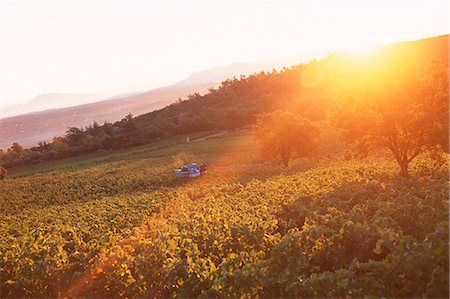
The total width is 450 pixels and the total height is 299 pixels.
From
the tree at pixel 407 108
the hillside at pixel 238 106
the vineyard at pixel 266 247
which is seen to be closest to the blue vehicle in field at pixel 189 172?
the vineyard at pixel 266 247

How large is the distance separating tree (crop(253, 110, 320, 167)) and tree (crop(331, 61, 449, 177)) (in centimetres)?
2423

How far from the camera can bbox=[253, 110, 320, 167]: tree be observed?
58.2 metres

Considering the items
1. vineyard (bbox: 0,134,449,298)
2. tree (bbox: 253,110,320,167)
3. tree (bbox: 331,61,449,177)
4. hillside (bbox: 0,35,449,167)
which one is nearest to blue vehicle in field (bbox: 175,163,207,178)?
tree (bbox: 253,110,320,167)

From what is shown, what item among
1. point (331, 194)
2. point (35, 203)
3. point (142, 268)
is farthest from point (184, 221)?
point (35, 203)

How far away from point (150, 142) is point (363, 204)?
3592 inches

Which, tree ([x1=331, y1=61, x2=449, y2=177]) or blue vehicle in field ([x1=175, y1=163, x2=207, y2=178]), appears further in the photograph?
blue vehicle in field ([x1=175, y1=163, x2=207, y2=178])

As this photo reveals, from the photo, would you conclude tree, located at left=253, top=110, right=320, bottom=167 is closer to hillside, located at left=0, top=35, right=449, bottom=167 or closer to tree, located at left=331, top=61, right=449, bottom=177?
hillside, located at left=0, top=35, right=449, bottom=167

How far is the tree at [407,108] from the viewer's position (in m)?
31.3

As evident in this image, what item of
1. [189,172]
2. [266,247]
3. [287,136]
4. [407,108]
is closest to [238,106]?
[287,136]

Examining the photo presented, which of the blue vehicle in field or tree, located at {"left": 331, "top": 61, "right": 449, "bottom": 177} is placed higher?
tree, located at {"left": 331, "top": 61, "right": 449, "bottom": 177}

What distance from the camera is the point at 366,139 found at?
114 ft

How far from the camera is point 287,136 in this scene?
192 feet

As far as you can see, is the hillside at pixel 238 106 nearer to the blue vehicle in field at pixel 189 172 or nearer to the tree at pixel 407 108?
the blue vehicle in field at pixel 189 172

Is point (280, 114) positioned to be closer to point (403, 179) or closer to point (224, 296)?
point (403, 179)
